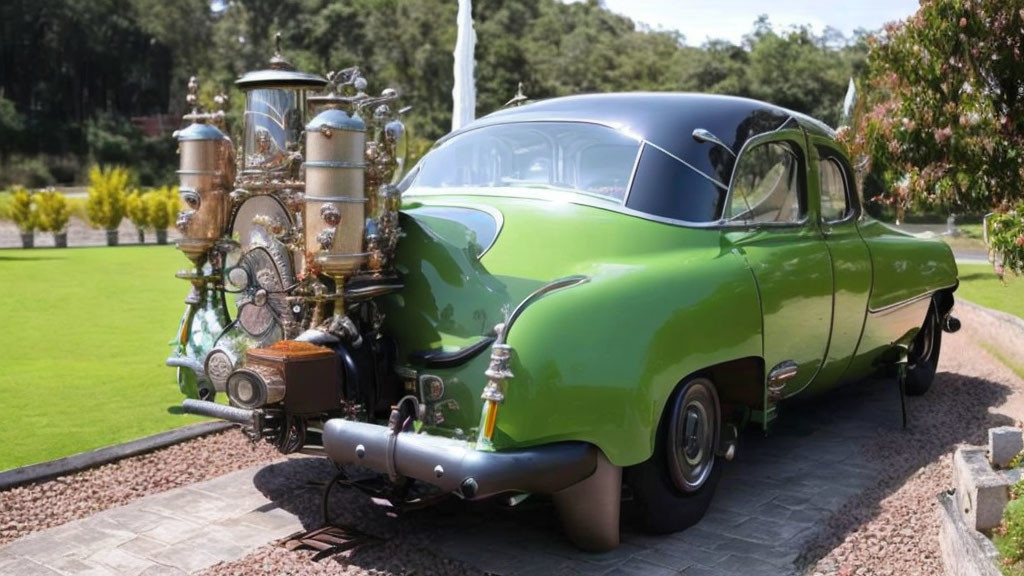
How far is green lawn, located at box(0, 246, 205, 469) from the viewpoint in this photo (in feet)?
19.1

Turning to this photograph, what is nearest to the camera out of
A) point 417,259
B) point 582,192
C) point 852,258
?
point 417,259

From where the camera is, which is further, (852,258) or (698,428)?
(852,258)

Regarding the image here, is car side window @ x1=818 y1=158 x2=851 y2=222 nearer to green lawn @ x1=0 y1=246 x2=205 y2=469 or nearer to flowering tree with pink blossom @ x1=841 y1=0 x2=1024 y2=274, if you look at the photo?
flowering tree with pink blossom @ x1=841 y1=0 x2=1024 y2=274

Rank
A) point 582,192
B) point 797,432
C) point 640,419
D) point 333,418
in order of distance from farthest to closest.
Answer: point 797,432
point 582,192
point 333,418
point 640,419

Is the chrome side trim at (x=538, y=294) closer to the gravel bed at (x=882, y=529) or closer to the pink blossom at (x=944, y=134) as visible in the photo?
the gravel bed at (x=882, y=529)

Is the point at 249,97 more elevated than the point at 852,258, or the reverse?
the point at 249,97

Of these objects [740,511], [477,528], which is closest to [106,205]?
[477,528]

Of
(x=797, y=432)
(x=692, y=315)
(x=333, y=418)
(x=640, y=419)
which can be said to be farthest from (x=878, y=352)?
(x=333, y=418)

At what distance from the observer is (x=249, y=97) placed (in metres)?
4.64

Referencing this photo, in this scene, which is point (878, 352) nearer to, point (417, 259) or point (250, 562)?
point (417, 259)

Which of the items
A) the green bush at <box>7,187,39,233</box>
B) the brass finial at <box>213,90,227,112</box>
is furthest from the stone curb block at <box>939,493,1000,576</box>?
the green bush at <box>7,187,39,233</box>

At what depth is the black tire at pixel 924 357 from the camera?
7027 millimetres

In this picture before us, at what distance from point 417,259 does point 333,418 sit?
2.60ft

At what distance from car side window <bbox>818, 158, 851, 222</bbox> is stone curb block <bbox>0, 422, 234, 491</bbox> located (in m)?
3.97
